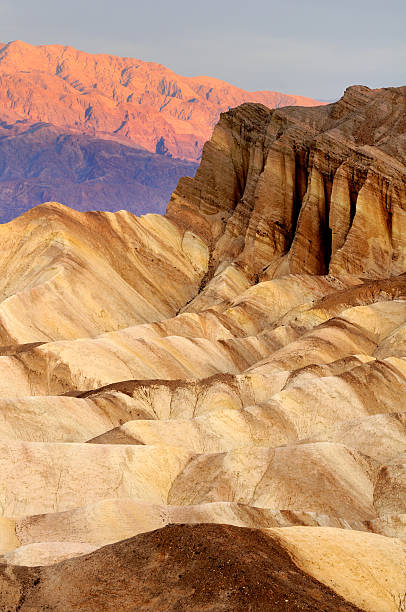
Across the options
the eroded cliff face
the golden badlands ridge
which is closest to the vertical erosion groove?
the eroded cliff face

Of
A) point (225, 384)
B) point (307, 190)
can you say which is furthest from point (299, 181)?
point (225, 384)

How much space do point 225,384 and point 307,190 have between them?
32892 mm

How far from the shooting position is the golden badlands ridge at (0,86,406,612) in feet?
57.2

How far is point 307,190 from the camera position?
6894cm

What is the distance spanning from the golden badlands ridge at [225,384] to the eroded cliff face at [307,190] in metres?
0.19

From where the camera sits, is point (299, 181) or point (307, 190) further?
point (299, 181)

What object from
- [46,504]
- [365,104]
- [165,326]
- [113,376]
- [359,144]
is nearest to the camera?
[46,504]

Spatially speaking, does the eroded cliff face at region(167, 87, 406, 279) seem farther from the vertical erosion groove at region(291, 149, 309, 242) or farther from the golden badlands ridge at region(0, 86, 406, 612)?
the golden badlands ridge at region(0, 86, 406, 612)

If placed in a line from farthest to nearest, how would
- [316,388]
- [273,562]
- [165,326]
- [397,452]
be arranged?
[165,326], [316,388], [397,452], [273,562]

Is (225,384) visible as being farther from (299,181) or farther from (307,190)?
(299,181)

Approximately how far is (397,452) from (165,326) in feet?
80.2

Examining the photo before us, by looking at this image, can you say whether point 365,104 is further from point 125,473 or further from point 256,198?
point 125,473

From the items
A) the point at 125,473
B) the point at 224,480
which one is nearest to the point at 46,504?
the point at 125,473

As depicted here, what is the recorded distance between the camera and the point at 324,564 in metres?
18.7
